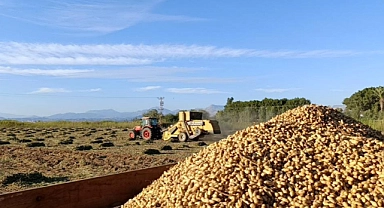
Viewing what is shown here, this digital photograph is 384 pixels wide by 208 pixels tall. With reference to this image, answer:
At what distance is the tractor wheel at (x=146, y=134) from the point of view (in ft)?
50.7


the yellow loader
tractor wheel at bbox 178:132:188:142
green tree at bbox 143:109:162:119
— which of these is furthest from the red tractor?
green tree at bbox 143:109:162:119

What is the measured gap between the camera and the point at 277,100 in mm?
26000

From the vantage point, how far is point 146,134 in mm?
15586

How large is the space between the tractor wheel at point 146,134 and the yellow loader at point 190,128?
1.94 ft

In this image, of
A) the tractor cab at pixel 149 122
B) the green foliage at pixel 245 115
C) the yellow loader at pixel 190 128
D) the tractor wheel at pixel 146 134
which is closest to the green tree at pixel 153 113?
the green foliage at pixel 245 115

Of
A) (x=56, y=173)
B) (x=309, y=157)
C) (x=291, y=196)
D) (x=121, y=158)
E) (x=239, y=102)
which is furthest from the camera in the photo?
(x=239, y=102)

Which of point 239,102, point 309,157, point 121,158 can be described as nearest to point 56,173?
point 121,158

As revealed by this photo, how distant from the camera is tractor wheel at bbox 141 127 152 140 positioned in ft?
50.7

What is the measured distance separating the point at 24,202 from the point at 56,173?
18.4ft

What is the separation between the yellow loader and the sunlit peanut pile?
1177 cm

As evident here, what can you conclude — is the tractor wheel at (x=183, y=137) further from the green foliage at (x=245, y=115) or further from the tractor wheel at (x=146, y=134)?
the green foliage at (x=245, y=115)

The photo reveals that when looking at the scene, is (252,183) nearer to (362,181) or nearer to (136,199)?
(362,181)

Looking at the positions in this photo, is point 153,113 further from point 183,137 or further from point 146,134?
point 183,137

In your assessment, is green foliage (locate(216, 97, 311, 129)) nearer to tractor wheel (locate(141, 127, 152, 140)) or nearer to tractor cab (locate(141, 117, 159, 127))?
tractor cab (locate(141, 117, 159, 127))
